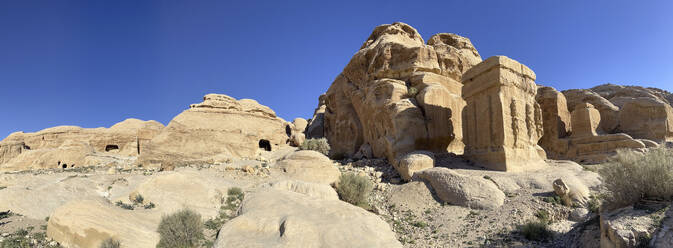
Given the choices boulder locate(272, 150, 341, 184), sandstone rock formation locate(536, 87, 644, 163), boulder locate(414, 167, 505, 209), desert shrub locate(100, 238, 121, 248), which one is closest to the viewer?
desert shrub locate(100, 238, 121, 248)

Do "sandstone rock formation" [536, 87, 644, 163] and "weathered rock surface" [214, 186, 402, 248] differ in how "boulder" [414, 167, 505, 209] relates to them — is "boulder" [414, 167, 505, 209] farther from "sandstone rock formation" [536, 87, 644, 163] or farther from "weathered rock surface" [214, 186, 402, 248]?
"sandstone rock formation" [536, 87, 644, 163]

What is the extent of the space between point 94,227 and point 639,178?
30.5ft

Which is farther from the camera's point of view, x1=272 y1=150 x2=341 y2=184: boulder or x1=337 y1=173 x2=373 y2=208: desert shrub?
x1=272 y1=150 x2=341 y2=184: boulder

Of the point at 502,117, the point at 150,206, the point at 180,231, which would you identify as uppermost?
the point at 502,117

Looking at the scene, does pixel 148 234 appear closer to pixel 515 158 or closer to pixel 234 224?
pixel 234 224

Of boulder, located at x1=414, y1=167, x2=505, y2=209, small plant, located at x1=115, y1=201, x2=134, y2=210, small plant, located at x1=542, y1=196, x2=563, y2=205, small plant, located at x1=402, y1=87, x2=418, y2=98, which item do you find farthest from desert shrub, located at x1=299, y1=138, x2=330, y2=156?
small plant, located at x1=542, y1=196, x2=563, y2=205

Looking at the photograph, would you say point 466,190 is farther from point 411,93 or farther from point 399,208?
point 411,93

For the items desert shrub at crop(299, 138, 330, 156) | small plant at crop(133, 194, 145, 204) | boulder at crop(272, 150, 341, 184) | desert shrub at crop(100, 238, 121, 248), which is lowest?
desert shrub at crop(100, 238, 121, 248)

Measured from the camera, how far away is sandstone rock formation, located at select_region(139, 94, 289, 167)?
15227 millimetres

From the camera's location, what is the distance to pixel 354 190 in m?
9.27

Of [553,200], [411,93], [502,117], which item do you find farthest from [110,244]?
[411,93]

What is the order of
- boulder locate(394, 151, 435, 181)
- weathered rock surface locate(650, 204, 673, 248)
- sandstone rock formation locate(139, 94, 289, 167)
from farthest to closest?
sandstone rock formation locate(139, 94, 289, 167), boulder locate(394, 151, 435, 181), weathered rock surface locate(650, 204, 673, 248)

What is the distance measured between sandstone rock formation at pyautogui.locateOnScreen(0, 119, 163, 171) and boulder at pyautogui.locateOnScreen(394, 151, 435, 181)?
19.1 meters

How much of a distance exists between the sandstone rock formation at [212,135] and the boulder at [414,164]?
384 inches
